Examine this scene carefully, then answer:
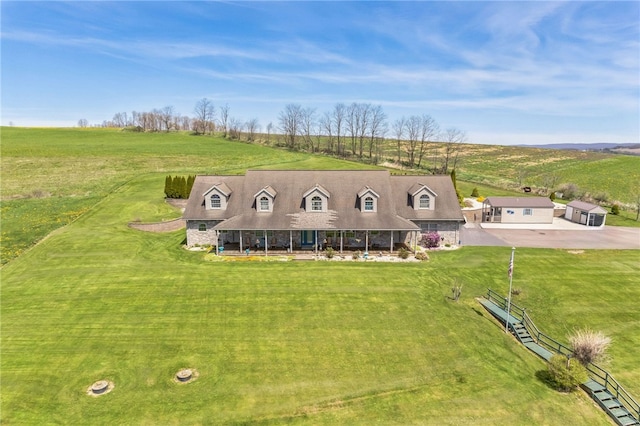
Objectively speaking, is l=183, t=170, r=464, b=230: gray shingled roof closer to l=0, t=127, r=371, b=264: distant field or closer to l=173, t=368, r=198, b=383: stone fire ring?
l=173, t=368, r=198, b=383: stone fire ring

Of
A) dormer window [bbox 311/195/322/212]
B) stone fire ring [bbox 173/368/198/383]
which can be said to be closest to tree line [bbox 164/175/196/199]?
dormer window [bbox 311/195/322/212]

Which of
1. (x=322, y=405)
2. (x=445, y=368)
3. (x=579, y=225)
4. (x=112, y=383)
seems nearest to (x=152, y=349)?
(x=112, y=383)

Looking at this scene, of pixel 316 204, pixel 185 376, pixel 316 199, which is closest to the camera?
pixel 185 376

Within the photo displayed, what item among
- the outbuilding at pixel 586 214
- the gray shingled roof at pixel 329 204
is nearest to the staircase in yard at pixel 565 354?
the gray shingled roof at pixel 329 204

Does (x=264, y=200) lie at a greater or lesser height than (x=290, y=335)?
greater

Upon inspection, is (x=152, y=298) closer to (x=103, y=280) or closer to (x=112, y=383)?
(x=103, y=280)

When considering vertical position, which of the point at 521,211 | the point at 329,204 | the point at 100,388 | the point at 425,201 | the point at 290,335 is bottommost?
the point at 100,388

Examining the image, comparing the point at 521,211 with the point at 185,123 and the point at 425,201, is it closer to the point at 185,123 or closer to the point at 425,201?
the point at 425,201

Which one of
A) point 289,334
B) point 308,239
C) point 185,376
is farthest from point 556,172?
point 185,376
